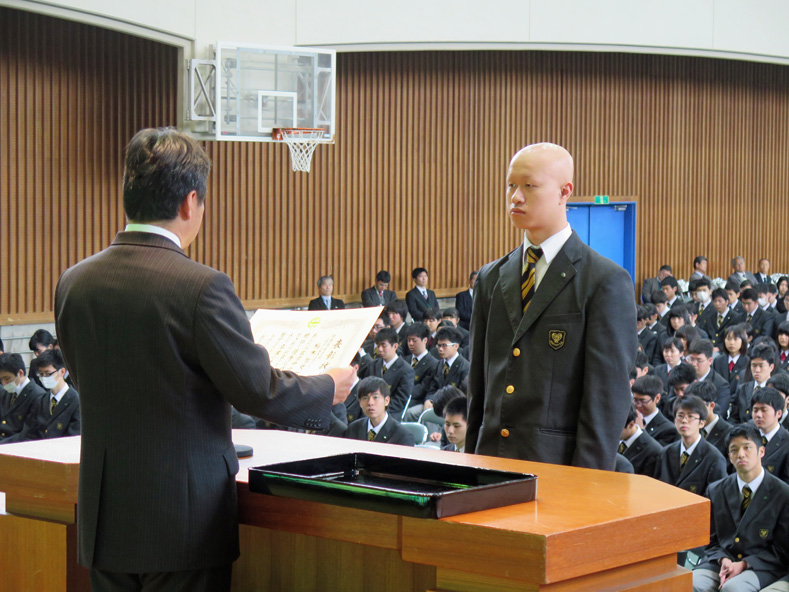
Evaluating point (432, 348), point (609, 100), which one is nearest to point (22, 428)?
point (432, 348)

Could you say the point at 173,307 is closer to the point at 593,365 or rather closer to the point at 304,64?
the point at 593,365

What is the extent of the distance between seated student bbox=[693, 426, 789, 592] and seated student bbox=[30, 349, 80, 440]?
400cm

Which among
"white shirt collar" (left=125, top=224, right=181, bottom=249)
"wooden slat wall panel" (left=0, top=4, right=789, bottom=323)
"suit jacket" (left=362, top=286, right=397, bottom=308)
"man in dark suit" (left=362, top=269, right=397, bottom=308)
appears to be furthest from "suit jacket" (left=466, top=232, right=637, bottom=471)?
"man in dark suit" (left=362, top=269, right=397, bottom=308)

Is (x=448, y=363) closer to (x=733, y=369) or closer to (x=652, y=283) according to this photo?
(x=733, y=369)

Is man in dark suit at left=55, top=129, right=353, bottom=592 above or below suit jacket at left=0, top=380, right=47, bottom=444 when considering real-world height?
above

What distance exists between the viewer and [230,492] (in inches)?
71.8

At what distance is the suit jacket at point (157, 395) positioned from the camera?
1705mm

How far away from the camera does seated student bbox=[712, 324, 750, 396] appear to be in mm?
7789

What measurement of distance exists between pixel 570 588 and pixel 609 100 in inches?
467

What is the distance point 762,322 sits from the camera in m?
9.68

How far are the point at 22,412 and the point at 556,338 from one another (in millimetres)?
5159

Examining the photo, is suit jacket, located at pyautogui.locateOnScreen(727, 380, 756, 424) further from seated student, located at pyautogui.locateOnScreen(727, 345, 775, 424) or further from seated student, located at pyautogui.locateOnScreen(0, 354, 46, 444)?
seated student, located at pyautogui.locateOnScreen(0, 354, 46, 444)

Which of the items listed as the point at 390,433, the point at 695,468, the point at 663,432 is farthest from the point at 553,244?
the point at 663,432

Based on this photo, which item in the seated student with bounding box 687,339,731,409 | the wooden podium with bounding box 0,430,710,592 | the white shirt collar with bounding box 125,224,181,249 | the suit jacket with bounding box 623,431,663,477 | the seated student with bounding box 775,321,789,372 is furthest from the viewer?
the seated student with bounding box 775,321,789,372
